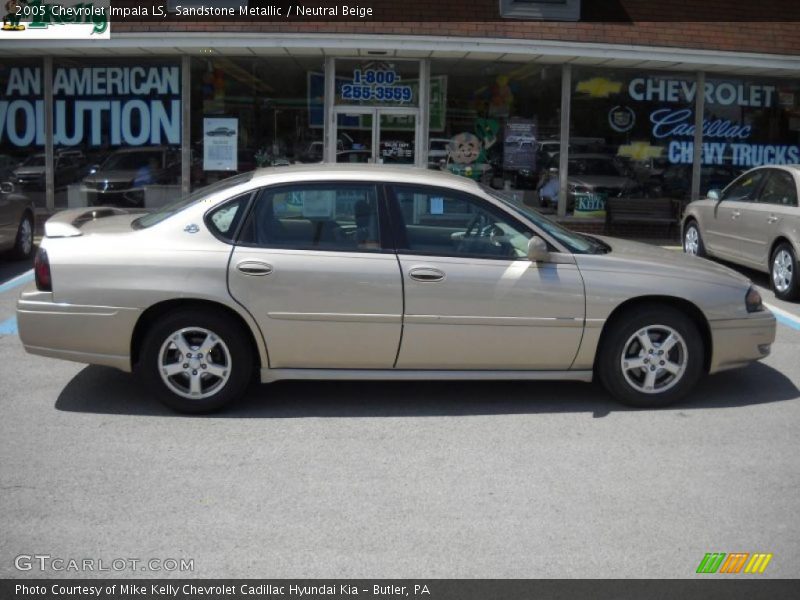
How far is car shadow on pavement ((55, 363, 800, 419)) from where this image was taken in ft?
19.9

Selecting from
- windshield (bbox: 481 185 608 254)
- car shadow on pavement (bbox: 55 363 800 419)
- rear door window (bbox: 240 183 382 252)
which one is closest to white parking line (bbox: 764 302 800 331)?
car shadow on pavement (bbox: 55 363 800 419)

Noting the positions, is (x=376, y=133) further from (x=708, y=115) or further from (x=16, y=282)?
(x=16, y=282)

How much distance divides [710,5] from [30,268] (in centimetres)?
1093

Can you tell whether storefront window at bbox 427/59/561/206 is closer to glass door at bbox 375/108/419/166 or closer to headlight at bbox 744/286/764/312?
glass door at bbox 375/108/419/166

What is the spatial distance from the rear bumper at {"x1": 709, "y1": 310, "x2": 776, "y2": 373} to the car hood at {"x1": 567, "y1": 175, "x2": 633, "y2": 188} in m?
9.05

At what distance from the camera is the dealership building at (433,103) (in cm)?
1408

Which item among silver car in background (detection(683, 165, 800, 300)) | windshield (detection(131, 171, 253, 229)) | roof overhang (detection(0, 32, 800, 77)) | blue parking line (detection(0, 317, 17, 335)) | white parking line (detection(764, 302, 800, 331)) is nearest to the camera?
windshield (detection(131, 171, 253, 229))

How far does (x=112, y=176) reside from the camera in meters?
14.7

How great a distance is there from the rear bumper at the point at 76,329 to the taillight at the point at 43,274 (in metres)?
0.04

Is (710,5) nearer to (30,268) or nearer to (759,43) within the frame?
(759,43)

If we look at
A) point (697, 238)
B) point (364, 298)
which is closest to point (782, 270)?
point (697, 238)

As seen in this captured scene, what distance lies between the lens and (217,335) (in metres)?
5.77

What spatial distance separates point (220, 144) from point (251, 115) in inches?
26.9

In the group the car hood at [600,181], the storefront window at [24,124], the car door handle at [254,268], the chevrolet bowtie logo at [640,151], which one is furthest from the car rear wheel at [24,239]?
the chevrolet bowtie logo at [640,151]
